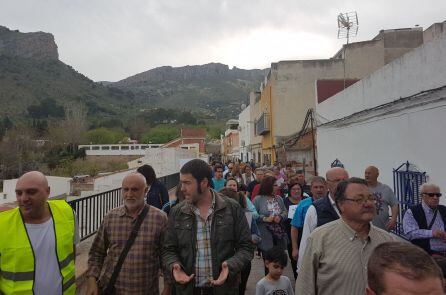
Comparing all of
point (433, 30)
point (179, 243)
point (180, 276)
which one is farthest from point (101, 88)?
point (180, 276)

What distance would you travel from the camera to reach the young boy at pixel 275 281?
380 cm

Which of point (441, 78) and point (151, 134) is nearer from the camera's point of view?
point (441, 78)

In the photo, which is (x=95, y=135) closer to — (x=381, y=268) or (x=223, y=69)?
(x=381, y=268)

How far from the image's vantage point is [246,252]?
2.95 metres

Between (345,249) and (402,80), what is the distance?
5910 mm

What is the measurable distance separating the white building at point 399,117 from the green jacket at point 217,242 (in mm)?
4358

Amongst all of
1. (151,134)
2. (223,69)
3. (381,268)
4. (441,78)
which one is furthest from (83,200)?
(223,69)

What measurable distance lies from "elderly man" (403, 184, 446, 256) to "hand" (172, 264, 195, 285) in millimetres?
2804

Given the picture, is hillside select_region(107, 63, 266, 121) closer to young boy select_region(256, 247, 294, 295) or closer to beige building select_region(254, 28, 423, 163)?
beige building select_region(254, 28, 423, 163)

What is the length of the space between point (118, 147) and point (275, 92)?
3488cm

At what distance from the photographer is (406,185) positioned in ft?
23.4

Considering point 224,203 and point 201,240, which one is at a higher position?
point 224,203

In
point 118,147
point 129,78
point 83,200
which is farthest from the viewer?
point 129,78

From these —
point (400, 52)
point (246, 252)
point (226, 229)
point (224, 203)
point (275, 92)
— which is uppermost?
point (400, 52)
